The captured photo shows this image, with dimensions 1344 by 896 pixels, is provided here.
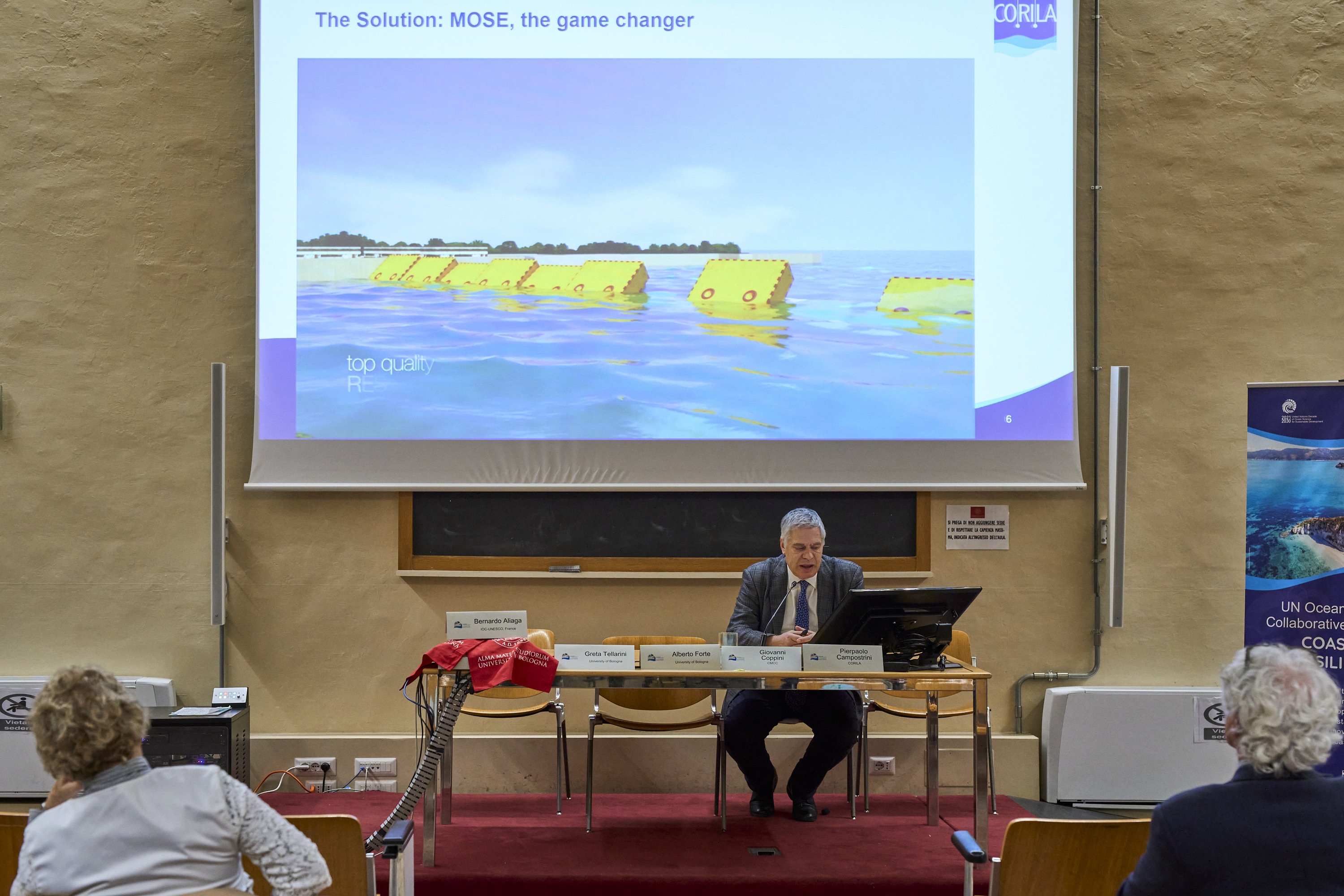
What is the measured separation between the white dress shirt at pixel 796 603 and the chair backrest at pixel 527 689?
3.14 feet

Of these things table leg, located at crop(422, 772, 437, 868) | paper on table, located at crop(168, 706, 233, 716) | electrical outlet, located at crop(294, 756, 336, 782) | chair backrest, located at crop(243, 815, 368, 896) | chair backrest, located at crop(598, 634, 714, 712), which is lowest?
electrical outlet, located at crop(294, 756, 336, 782)

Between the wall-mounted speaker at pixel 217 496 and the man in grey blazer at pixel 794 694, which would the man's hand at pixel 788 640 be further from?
the wall-mounted speaker at pixel 217 496

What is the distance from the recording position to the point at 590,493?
4656 mm

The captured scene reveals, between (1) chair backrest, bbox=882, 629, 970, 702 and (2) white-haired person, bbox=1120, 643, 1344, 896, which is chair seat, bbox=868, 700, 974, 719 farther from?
(2) white-haired person, bbox=1120, 643, 1344, 896

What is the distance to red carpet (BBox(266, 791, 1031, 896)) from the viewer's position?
322cm

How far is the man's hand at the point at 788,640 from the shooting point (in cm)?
355

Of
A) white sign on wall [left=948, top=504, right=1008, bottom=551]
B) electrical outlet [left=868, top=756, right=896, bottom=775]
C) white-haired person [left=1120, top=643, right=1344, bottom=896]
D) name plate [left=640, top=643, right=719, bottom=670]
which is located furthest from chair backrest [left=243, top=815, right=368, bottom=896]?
white sign on wall [left=948, top=504, right=1008, bottom=551]

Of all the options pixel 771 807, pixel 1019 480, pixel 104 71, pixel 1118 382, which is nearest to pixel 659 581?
pixel 771 807

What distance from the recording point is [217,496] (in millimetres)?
4383

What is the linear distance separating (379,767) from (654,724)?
147 centimetres

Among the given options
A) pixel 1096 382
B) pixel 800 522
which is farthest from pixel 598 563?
pixel 1096 382

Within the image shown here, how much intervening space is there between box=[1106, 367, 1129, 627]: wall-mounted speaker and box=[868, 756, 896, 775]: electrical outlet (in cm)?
118

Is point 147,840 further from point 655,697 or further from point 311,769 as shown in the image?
point 311,769

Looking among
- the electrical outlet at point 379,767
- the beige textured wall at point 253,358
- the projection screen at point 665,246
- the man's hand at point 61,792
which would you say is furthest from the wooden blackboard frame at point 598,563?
the man's hand at point 61,792
